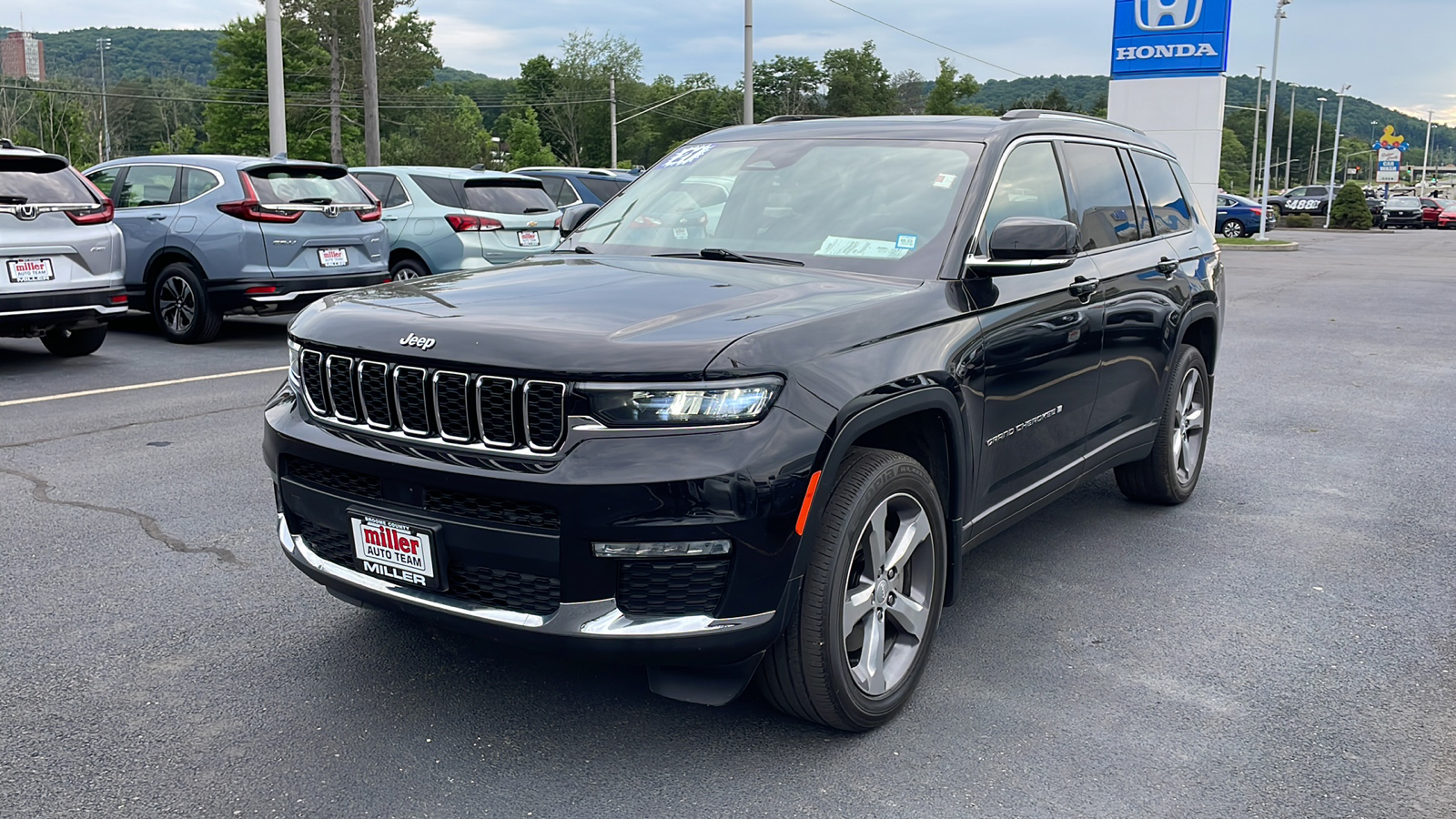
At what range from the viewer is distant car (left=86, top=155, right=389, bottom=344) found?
11117 millimetres

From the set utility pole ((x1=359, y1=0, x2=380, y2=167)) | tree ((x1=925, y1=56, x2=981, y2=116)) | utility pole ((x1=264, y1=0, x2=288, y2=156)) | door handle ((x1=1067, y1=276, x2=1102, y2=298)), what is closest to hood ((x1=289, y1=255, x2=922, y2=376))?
door handle ((x1=1067, y1=276, x2=1102, y2=298))

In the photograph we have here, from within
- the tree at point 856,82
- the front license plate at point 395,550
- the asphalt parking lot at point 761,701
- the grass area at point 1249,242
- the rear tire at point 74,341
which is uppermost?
the tree at point 856,82

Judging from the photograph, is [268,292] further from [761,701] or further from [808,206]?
[761,701]

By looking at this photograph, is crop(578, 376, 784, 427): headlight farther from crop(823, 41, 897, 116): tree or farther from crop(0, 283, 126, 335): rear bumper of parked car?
crop(823, 41, 897, 116): tree

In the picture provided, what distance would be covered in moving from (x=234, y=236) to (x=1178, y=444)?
8615 mm

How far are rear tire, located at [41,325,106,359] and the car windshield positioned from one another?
295 inches

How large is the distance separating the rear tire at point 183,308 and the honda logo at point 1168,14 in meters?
22.6

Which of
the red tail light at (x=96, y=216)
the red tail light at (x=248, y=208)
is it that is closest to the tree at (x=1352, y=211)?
the red tail light at (x=248, y=208)

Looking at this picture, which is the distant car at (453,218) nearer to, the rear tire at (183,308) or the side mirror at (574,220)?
the rear tire at (183,308)

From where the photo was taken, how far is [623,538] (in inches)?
115

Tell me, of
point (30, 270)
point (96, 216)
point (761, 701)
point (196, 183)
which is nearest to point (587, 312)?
point (761, 701)

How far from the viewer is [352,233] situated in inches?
464

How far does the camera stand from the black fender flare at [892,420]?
309 cm

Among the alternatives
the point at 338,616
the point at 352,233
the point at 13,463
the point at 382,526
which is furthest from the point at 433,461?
the point at 352,233
